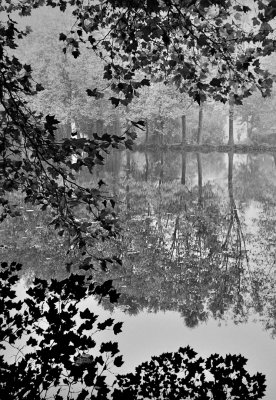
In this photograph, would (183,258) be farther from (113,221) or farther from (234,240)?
(113,221)

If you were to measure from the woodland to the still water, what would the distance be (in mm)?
96

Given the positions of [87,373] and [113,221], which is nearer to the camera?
[87,373]

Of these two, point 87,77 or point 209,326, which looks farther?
point 87,77

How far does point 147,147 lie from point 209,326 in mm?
54805

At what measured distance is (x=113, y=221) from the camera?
638cm

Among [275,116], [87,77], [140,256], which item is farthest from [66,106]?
[140,256]

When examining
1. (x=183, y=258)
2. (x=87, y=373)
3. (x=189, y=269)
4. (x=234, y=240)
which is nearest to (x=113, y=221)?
(x=87, y=373)

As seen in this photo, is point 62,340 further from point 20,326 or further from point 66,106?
point 66,106

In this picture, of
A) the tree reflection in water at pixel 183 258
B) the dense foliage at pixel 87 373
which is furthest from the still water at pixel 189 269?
the dense foliage at pixel 87 373

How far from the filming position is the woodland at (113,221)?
532cm

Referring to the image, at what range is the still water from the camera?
372 inches

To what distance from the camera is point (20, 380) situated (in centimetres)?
490

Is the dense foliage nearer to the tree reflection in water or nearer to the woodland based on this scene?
the woodland

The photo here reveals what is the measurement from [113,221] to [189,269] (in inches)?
307
